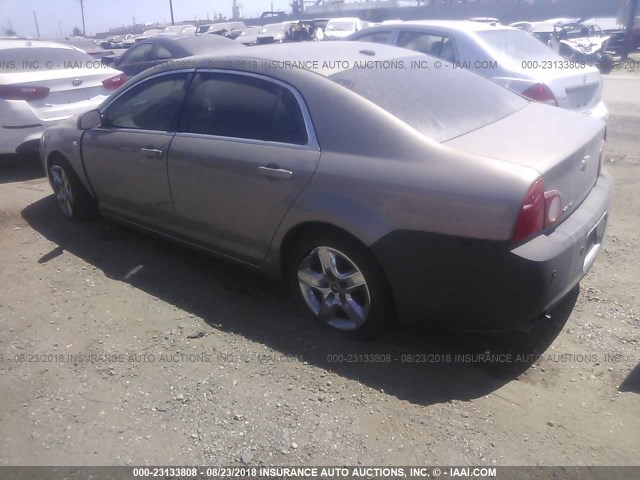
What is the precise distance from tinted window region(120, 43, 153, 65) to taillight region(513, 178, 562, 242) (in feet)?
32.7

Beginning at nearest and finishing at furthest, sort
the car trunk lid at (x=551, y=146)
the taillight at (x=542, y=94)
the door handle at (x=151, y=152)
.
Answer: the car trunk lid at (x=551, y=146), the door handle at (x=151, y=152), the taillight at (x=542, y=94)

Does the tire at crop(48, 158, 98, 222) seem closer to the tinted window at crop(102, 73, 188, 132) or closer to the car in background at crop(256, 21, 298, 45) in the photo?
the tinted window at crop(102, 73, 188, 132)

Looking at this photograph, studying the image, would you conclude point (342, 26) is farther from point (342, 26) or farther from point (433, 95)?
point (433, 95)

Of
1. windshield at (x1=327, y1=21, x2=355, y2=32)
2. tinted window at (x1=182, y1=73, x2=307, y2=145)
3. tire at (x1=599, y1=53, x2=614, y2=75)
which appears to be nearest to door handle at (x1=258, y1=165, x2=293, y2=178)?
tinted window at (x1=182, y1=73, x2=307, y2=145)

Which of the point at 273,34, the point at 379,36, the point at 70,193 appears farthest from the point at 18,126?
the point at 273,34

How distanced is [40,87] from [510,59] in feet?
17.7

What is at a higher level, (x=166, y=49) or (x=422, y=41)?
(x=422, y=41)

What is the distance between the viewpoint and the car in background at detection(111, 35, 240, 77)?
10245 millimetres

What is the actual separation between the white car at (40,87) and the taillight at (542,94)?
513 cm

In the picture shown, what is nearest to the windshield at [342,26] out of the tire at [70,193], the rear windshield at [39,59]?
the rear windshield at [39,59]

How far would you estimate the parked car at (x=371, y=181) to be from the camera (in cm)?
266

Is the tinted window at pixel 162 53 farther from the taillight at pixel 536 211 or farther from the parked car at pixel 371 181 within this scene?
the taillight at pixel 536 211

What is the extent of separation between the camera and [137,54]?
11383mm

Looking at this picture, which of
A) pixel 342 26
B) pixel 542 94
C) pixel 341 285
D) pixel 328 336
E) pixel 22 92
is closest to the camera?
pixel 341 285
